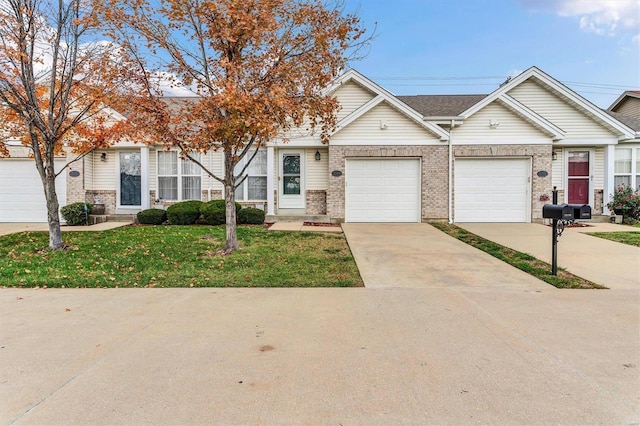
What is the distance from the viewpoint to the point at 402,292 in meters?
5.56

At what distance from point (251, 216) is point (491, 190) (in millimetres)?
8609

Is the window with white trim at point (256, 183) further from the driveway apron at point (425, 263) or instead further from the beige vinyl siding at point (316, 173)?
the driveway apron at point (425, 263)

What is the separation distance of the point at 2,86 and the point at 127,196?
7.02 m

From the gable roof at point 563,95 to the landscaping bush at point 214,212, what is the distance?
9009mm

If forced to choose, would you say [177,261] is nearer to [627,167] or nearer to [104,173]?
[104,173]

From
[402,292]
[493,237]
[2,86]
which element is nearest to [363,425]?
[402,292]

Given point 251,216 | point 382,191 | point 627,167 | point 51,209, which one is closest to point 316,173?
point 382,191

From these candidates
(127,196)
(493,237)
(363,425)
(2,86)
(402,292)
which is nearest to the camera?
(363,425)

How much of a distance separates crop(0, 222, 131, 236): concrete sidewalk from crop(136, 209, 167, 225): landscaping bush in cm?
62

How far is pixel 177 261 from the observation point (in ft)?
24.9

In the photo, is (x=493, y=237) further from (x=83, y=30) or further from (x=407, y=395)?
(x=83, y=30)

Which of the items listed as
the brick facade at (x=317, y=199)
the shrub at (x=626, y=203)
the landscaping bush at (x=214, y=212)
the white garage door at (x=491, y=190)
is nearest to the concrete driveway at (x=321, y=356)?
the landscaping bush at (x=214, y=212)

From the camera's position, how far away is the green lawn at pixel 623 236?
9773 mm

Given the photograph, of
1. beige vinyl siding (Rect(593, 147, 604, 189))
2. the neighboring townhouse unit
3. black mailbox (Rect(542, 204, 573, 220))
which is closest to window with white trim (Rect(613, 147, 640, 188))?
the neighboring townhouse unit
